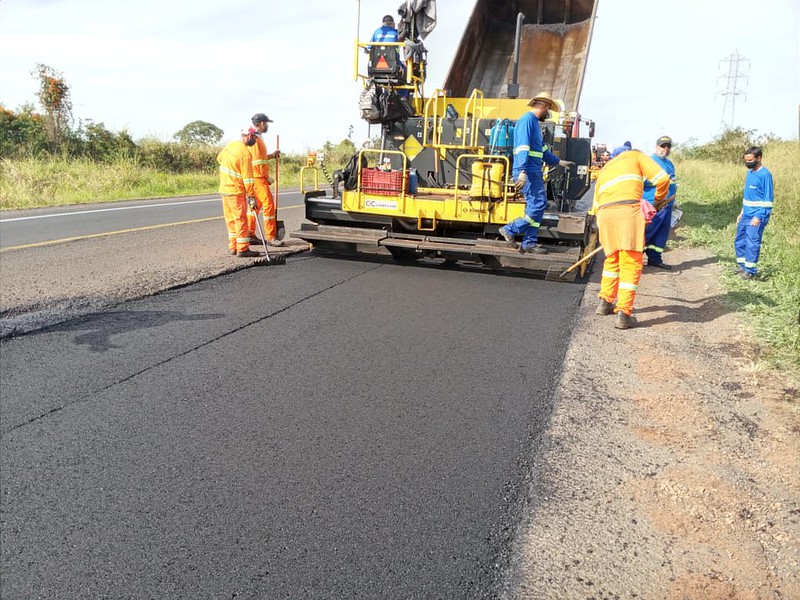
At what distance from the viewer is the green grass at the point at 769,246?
4.56m

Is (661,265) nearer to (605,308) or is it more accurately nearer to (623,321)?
(605,308)

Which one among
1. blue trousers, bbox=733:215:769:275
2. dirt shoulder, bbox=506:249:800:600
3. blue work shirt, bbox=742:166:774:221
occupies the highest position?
blue work shirt, bbox=742:166:774:221

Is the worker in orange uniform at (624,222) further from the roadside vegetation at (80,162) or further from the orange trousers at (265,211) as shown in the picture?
the roadside vegetation at (80,162)

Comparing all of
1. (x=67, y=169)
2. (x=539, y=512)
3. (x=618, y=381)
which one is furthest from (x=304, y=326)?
(x=67, y=169)

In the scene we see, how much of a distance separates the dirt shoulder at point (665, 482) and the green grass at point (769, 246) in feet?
0.83

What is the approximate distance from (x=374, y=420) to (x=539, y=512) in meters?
1.04

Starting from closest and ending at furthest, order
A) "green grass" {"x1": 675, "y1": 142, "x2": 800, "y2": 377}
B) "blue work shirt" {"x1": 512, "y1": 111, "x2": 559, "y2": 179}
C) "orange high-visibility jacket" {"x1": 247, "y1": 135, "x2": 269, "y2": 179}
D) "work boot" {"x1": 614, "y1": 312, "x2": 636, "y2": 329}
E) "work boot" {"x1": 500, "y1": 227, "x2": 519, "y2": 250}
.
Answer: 1. "green grass" {"x1": 675, "y1": 142, "x2": 800, "y2": 377}
2. "work boot" {"x1": 614, "y1": 312, "x2": 636, "y2": 329}
3. "blue work shirt" {"x1": 512, "y1": 111, "x2": 559, "y2": 179}
4. "work boot" {"x1": 500, "y1": 227, "x2": 519, "y2": 250}
5. "orange high-visibility jacket" {"x1": 247, "y1": 135, "x2": 269, "y2": 179}

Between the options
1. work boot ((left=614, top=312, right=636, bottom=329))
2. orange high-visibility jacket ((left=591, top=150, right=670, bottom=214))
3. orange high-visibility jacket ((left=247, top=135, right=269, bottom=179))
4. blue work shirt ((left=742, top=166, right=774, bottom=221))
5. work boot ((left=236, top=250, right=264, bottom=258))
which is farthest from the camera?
orange high-visibility jacket ((left=247, top=135, right=269, bottom=179))

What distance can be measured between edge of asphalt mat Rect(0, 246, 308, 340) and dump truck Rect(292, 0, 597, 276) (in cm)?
168

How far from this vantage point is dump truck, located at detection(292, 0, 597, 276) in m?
6.59

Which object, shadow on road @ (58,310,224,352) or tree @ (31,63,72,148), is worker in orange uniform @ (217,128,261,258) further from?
tree @ (31,63,72,148)

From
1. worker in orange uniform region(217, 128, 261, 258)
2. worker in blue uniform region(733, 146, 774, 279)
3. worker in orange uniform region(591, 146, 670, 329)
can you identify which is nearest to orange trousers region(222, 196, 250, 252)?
worker in orange uniform region(217, 128, 261, 258)

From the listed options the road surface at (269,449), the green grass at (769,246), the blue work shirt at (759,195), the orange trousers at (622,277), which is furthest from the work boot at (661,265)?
the road surface at (269,449)

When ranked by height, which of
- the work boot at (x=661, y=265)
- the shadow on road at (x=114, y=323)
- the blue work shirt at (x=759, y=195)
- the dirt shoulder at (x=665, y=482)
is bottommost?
the dirt shoulder at (x=665, y=482)
